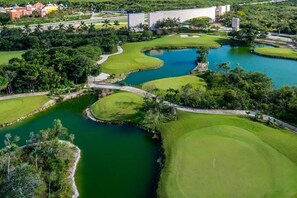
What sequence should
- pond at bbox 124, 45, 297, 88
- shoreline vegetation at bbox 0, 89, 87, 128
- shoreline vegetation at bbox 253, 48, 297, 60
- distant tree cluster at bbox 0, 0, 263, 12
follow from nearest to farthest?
shoreline vegetation at bbox 0, 89, 87, 128 → pond at bbox 124, 45, 297, 88 → shoreline vegetation at bbox 253, 48, 297, 60 → distant tree cluster at bbox 0, 0, 263, 12

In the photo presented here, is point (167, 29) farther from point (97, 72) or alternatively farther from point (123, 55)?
point (97, 72)

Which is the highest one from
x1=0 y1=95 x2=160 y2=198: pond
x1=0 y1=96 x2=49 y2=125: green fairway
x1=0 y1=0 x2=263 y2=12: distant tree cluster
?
x1=0 y1=0 x2=263 y2=12: distant tree cluster

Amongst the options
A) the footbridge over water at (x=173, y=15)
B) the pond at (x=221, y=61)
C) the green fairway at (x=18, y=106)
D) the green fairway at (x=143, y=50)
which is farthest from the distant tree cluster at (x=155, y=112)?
the footbridge over water at (x=173, y=15)

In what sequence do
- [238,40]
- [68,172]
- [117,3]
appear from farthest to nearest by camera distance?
1. [117,3]
2. [238,40]
3. [68,172]

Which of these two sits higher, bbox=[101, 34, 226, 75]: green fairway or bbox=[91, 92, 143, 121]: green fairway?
bbox=[101, 34, 226, 75]: green fairway

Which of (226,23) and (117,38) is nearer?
(117,38)

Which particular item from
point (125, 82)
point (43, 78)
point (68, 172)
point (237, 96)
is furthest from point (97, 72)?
point (68, 172)

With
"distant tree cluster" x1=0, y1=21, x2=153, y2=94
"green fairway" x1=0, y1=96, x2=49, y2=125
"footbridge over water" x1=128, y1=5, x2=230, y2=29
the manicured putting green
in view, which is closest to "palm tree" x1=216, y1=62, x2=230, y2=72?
"distant tree cluster" x1=0, y1=21, x2=153, y2=94

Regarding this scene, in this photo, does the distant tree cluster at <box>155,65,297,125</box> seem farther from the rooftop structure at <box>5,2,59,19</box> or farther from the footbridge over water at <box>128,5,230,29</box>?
the rooftop structure at <box>5,2,59,19</box>
